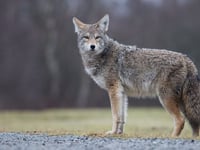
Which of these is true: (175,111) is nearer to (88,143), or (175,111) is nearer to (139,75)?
(139,75)

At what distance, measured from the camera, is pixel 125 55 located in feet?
45.3

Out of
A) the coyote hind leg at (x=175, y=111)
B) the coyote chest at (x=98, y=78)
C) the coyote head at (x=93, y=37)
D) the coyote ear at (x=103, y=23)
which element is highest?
the coyote ear at (x=103, y=23)

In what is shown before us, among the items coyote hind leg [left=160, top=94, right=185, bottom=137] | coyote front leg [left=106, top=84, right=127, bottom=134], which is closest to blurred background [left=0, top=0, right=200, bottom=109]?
coyote front leg [left=106, top=84, right=127, bottom=134]

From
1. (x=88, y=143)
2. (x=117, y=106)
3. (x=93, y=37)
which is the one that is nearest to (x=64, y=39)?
(x=93, y=37)

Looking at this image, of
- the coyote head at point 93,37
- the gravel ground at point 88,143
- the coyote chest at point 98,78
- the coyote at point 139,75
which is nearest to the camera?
the gravel ground at point 88,143

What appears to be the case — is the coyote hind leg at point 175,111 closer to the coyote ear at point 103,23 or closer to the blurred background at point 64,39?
the coyote ear at point 103,23

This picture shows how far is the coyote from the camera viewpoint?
509 inches

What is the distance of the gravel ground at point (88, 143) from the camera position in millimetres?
10211

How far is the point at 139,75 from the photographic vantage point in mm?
13594

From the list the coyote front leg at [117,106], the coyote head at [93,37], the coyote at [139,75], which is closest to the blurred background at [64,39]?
the coyote head at [93,37]

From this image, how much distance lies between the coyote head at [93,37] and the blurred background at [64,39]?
2452 centimetres

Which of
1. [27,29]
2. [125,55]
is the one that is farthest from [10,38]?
[125,55]

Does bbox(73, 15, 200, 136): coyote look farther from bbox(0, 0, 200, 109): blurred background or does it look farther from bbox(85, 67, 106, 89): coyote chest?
bbox(0, 0, 200, 109): blurred background

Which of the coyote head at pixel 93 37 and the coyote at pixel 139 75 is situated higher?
the coyote head at pixel 93 37
